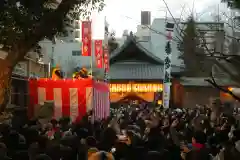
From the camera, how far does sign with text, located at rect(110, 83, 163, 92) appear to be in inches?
1430

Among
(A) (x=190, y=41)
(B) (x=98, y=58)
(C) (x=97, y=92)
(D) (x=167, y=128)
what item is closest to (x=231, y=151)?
(A) (x=190, y=41)

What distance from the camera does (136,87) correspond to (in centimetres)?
3691

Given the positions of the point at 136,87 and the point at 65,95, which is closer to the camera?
the point at 65,95

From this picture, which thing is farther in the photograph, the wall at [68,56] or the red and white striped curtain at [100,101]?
the wall at [68,56]

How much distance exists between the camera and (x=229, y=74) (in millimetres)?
7293

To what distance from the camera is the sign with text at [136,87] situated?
36312mm

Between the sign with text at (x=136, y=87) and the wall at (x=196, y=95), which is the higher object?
the sign with text at (x=136, y=87)

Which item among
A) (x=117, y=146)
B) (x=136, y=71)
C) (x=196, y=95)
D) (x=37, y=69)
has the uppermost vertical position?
(x=37, y=69)

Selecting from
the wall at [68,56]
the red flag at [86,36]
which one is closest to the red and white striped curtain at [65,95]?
the red flag at [86,36]

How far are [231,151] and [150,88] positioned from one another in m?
30.0

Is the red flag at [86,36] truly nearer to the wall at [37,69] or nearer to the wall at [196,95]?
the wall at [37,69]

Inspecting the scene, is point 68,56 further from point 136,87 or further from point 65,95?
point 65,95

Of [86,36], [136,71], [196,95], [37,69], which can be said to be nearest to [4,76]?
[86,36]

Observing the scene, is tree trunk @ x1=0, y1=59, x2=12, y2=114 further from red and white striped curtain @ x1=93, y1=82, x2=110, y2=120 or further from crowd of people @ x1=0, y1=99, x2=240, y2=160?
red and white striped curtain @ x1=93, y1=82, x2=110, y2=120
